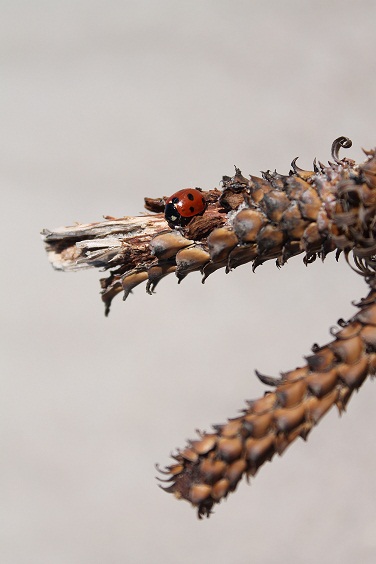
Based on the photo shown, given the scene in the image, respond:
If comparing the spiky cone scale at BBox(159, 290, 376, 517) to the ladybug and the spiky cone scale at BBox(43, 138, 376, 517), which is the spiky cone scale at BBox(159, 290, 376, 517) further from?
the ladybug

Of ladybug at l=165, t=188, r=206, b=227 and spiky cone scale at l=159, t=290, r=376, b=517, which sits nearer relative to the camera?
spiky cone scale at l=159, t=290, r=376, b=517

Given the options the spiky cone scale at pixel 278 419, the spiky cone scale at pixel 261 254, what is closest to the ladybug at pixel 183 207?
the spiky cone scale at pixel 261 254

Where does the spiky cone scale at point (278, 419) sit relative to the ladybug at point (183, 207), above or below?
below

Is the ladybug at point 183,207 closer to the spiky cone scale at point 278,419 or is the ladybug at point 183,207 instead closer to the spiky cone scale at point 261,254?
the spiky cone scale at point 261,254

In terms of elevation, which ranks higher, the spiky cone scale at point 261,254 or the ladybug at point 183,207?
the ladybug at point 183,207

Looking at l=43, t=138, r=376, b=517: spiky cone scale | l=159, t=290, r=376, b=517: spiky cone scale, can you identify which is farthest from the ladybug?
l=159, t=290, r=376, b=517: spiky cone scale

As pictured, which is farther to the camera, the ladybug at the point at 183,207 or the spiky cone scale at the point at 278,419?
the ladybug at the point at 183,207

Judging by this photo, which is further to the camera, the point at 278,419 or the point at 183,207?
the point at 183,207

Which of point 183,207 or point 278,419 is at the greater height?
point 183,207

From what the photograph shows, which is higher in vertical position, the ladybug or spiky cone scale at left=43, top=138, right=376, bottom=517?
the ladybug
